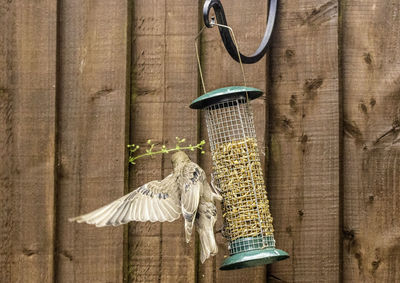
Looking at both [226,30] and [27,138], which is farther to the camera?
[27,138]

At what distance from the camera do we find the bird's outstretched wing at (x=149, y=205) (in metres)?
2.56

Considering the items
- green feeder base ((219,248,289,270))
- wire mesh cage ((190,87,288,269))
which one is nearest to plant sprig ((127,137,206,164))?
wire mesh cage ((190,87,288,269))

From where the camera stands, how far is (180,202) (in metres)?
2.76

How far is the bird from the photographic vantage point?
104 inches

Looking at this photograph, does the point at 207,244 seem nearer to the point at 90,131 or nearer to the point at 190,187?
the point at 190,187

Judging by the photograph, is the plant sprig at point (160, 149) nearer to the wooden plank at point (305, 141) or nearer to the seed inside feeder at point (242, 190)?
the seed inside feeder at point (242, 190)

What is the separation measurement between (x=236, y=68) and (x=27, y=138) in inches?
39.0

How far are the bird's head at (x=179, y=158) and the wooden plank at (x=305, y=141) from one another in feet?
1.45

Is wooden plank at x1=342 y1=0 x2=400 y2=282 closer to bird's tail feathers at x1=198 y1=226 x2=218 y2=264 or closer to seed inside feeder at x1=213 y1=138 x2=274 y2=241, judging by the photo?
seed inside feeder at x1=213 y1=138 x2=274 y2=241

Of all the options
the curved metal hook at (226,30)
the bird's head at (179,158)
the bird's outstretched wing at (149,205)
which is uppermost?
the curved metal hook at (226,30)

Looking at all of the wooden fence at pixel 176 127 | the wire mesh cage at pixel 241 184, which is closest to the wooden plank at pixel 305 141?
the wooden fence at pixel 176 127

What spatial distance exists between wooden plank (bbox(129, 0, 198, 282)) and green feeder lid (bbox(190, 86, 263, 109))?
0.35 meters

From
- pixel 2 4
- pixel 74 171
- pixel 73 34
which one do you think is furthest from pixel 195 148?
pixel 2 4

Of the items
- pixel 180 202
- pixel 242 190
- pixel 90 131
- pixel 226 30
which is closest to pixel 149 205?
pixel 180 202
